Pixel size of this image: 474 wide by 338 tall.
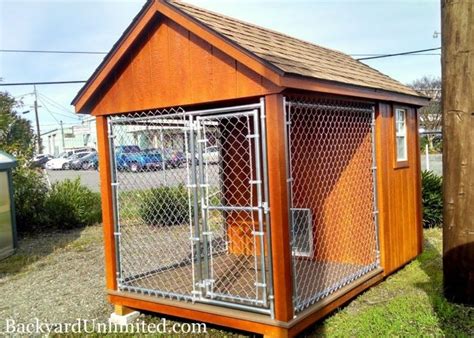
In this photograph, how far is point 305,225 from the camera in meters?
5.53

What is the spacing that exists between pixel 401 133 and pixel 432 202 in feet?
9.52

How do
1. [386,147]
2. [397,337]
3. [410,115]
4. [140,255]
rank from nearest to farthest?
[397,337] → [386,147] → [410,115] → [140,255]

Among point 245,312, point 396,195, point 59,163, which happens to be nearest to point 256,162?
point 245,312

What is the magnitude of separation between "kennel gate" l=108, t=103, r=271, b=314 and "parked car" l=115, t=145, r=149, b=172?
0.04 ft

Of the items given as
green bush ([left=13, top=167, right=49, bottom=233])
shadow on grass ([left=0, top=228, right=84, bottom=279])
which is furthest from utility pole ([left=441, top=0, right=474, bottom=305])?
green bush ([left=13, top=167, right=49, bottom=233])

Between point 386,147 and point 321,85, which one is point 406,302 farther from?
point 321,85

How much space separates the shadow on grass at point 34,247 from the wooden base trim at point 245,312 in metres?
3.63

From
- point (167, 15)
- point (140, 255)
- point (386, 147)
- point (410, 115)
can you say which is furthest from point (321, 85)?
point (140, 255)

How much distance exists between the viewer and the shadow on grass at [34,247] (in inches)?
292

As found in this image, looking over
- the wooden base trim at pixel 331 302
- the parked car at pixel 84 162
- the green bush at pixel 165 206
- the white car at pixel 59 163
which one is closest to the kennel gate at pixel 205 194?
the wooden base trim at pixel 331 302

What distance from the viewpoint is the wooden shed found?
3.56m

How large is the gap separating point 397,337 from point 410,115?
339 centimetres

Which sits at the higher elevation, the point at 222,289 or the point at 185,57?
the point at 185,57

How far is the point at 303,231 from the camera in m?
5.56
